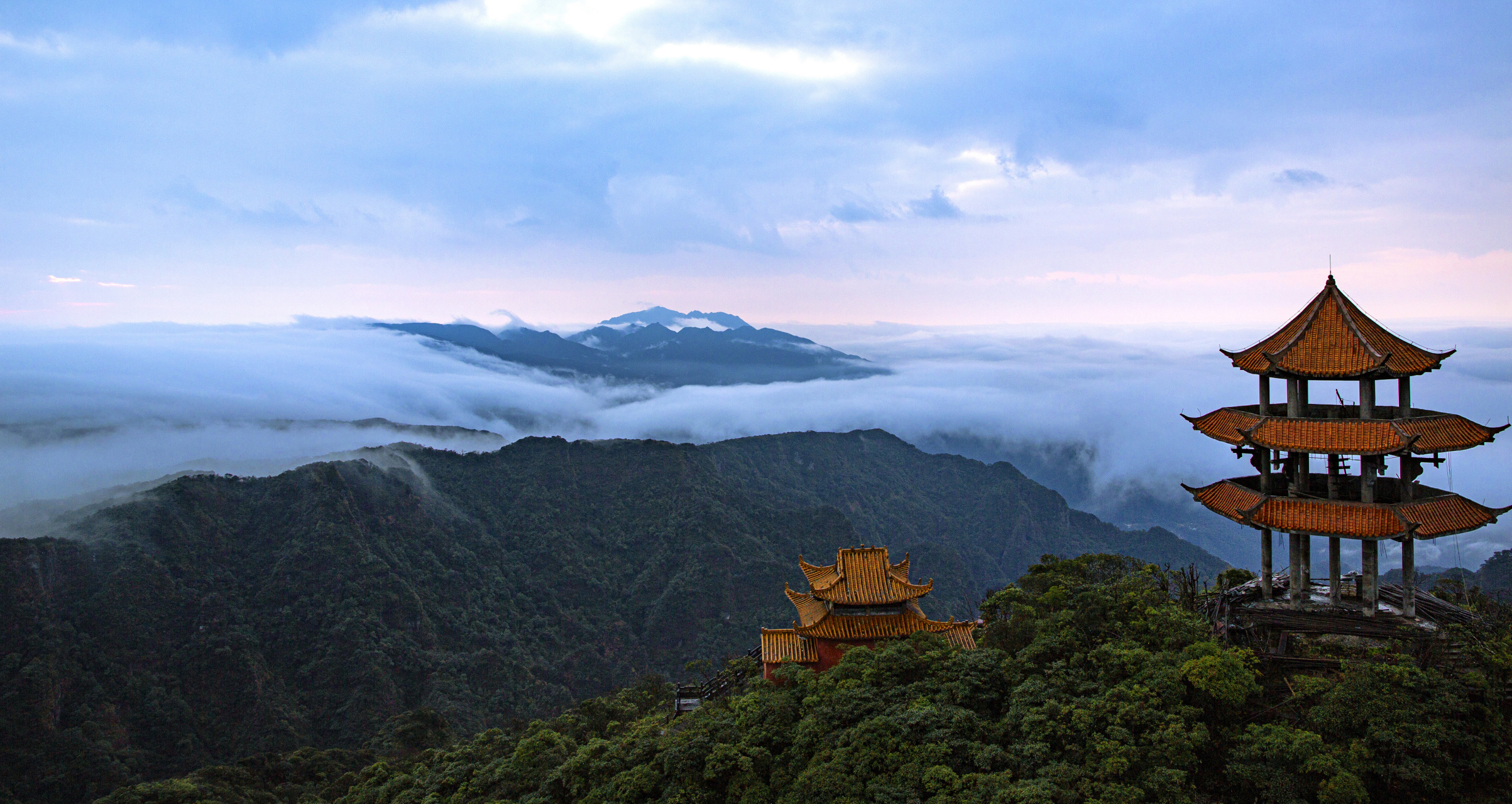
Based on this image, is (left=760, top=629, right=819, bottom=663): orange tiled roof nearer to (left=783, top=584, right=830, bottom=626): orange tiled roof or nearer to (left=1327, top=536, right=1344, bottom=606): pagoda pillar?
(left=783, top=584, right=830, bottom=626): orange tiled roof

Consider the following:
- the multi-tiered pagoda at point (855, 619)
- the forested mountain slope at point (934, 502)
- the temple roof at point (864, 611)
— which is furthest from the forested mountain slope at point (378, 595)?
the temple roof at point (864, 611)

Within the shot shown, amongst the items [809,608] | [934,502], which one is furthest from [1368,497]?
[934,502]

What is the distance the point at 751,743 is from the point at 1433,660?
57.6 ft

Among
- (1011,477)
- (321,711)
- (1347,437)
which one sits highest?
(1347,437)

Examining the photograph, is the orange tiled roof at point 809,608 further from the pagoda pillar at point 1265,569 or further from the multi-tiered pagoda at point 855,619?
the pagoda pillar at point 1265,569

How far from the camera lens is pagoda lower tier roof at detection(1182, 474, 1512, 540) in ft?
65.1

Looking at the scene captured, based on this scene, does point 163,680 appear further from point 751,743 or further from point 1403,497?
point 1403,497

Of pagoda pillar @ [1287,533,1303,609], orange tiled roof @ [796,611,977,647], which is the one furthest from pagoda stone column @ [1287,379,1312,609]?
orange tiled roof @ [796,611,977,647]

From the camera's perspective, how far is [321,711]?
68.4 meters

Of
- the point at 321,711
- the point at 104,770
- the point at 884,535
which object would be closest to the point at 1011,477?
the point at 884,535

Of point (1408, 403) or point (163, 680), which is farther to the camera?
point (163, 680)

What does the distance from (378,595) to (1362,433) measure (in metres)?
84.5

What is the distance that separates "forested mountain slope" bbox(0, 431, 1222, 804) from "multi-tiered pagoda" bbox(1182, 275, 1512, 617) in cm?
6478

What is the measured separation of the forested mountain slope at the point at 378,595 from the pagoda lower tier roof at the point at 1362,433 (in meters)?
65.7
